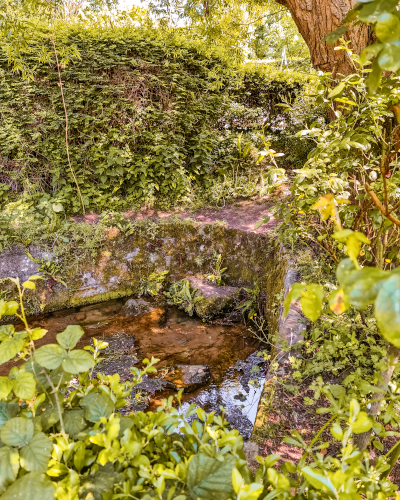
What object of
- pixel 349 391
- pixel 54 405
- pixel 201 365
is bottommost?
pixel 201 365

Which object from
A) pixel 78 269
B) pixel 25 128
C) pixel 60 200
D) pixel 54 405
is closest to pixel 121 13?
pixel 25 128

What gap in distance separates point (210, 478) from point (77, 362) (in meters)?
0.46

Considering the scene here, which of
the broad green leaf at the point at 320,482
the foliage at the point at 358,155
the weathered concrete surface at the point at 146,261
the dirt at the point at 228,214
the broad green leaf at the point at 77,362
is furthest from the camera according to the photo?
the dirt at the point at 228,214

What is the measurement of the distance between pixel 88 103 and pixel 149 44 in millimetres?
1529

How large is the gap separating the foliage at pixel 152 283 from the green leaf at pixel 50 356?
4054mm

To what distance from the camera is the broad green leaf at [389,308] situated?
0.47m

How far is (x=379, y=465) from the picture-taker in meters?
0.92

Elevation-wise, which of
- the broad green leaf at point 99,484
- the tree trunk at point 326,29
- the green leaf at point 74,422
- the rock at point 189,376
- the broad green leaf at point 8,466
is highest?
the tree trunk at point 326,29

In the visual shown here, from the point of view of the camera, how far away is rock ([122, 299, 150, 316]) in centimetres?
456

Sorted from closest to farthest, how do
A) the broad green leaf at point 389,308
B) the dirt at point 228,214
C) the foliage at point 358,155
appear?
the broad green leaf at point 389,308 < the foliage at point 358,155 < the dirt at point 228,214

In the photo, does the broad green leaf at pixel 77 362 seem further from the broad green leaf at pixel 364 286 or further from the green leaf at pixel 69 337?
the broad green leaf at pixel 364 286

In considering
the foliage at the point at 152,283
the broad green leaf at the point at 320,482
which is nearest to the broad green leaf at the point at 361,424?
the broad green leaf at the point at 320,482

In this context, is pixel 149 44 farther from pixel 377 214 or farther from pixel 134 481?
pixel 134 481

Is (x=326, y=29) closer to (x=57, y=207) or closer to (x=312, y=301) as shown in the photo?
(x=312, y=301)
